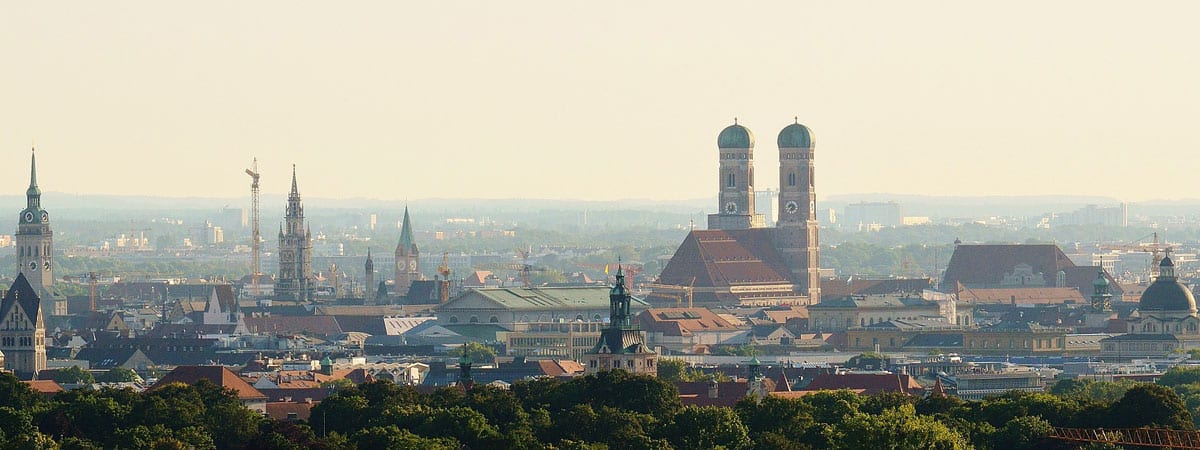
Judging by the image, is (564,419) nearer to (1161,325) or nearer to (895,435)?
(895,435)

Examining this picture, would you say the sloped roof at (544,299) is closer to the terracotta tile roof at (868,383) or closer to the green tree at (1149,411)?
the terracotta tile roof at (868,383)

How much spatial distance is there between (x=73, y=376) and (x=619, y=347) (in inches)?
1025

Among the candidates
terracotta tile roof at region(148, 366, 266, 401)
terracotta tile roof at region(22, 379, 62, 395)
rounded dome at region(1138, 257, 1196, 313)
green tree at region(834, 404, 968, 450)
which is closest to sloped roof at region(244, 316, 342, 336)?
rounded dome at region(1138, 257, 1196, 313)

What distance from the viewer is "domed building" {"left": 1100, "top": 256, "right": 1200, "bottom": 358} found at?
16200 cm

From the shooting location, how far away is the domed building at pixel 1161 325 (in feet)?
531

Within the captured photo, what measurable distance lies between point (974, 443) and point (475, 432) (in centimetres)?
1076

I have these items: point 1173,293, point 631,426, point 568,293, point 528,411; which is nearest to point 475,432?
point 631,426

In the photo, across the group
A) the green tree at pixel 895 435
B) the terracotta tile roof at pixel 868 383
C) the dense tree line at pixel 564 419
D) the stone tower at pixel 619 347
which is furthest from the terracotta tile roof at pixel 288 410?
the green tree at pixel 895 435

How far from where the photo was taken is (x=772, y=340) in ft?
583

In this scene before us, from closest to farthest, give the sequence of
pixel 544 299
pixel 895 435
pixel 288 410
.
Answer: pixel 895 435 → pixel 288 410 → pixel 544 299

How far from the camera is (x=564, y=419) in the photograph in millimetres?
92625

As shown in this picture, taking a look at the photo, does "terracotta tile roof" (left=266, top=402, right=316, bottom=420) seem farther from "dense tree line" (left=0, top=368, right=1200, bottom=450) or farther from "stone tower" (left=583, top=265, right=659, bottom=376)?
"stone tower" (left=583, top=265, right=659, bottom=376)

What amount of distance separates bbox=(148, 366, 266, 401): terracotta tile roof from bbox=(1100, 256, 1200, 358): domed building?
1861 inches

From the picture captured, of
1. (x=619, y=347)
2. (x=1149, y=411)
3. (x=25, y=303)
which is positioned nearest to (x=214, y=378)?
(x=619, y=347)
